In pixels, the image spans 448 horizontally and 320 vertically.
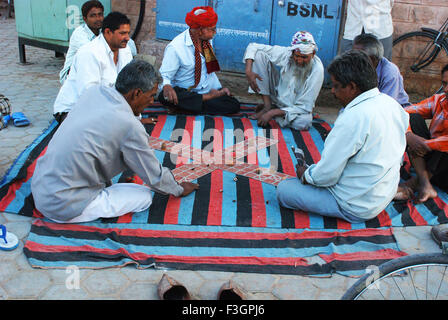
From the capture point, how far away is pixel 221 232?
10.4ft

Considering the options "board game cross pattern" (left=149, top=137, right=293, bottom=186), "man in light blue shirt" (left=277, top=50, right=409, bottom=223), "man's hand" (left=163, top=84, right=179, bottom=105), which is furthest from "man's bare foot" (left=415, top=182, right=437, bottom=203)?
"man's hand" (left=163, top=84, right=179, bottom=105)

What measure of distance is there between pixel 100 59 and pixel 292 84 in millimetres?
2191

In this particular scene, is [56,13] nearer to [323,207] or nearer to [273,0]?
[273,0]

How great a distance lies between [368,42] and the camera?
4.16 m

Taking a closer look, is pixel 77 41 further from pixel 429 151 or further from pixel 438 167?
pixel 438 167

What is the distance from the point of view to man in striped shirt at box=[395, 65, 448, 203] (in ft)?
12.1

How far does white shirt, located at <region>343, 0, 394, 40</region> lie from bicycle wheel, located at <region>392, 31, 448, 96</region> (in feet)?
1.58

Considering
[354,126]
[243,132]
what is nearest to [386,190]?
[354,126]

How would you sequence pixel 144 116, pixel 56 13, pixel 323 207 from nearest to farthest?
1. pixel 323 207
2. pixel 144 116
3. pixel 56 13

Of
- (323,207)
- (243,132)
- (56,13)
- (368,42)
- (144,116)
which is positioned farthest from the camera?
(56,13)

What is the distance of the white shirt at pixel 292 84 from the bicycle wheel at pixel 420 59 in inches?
61.0

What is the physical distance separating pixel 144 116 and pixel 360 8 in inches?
113
